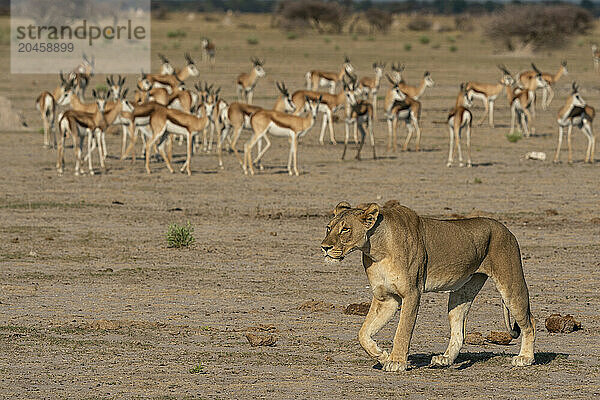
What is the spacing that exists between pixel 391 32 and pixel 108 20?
85.4ft

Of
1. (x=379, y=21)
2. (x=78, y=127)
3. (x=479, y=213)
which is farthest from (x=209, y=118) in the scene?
(x=379, y=21)

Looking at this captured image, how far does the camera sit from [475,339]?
841 centimetres

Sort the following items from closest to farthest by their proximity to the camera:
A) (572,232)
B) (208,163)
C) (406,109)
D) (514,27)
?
1. (572,232)
2. (208,163)
3. (406,109)
4. (514,27)

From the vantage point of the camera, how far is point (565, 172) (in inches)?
826

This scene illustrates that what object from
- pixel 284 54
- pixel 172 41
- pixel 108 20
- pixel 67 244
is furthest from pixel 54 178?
pixel 108 20

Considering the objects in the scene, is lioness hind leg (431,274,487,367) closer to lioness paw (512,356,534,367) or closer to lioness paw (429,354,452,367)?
lioness paw (429,354,452,367)

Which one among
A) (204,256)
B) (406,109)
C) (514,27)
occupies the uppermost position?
(514,27)

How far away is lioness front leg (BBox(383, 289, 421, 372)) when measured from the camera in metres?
6.69

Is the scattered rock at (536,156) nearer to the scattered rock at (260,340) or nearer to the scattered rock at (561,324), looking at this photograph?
the scattered rock at (561,324)

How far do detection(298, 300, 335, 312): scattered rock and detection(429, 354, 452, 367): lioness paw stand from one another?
232cm

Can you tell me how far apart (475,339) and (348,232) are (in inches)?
95.3

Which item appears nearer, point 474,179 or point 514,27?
point 474,179

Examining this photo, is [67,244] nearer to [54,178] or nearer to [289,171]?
[54,178]

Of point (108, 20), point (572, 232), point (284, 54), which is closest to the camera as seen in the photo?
point (572, 232)
